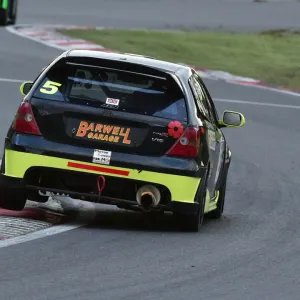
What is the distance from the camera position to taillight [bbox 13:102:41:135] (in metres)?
10.2

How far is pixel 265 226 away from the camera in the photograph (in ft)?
36.8

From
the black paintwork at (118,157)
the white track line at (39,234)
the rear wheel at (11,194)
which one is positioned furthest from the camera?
the rear wheel at (11,194)

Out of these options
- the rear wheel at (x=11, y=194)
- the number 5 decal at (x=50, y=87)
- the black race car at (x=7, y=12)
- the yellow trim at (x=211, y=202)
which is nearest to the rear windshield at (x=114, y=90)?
the number 5 decal at (x=50, y=87)

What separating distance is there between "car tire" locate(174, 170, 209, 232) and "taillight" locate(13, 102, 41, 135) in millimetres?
1321

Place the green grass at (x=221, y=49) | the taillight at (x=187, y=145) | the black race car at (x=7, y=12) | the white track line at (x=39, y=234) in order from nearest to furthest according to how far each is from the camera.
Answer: the white track line at (x=39, y=234) → the taillight at (x=187, y=145) → the green grass at (x=221, y=49) → the black race car at (x=7, y=12)

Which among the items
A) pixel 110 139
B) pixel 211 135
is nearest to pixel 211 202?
pixel 211 135

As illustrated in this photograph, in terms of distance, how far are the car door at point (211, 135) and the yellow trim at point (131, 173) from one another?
62 centimetres

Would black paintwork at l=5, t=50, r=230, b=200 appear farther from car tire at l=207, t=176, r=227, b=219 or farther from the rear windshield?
car tire at l=207, t=176, r=227, b=219

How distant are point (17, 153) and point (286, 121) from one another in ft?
35.3

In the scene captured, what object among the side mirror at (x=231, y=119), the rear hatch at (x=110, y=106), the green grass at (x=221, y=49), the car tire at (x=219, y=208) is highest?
the rear hatch at (x=110, y=106)

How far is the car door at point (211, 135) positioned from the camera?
1080 cm

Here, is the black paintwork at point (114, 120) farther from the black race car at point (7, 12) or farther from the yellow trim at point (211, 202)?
the black race car at point (7, 12)

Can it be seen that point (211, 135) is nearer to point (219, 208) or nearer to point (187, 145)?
point (187, 145)

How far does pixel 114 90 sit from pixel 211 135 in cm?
109
